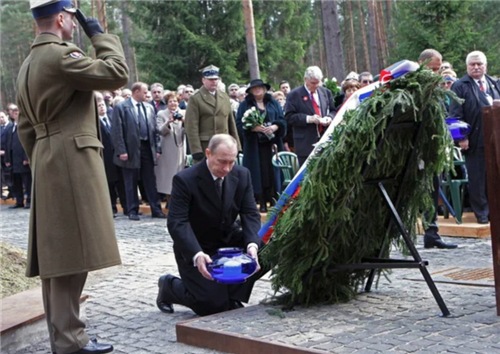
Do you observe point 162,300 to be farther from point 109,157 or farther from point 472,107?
point 109,157

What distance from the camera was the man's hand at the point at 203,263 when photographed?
5.62m

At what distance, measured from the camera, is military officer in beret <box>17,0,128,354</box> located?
5051mm

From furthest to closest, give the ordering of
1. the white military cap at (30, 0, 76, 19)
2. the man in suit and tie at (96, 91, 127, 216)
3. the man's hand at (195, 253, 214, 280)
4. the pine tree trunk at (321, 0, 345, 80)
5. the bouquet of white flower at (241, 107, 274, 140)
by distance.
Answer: the pine tree trunk at (321, 0, 345, 80) → the man in suit and tie at (96, 91, 127, 216) → the bouquet of white flower at (241, 107, 274, 140) → the man's hand at (195, 253, 214, 280) → the white military cap at (30, 0, 76, 19)

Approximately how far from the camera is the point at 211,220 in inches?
244

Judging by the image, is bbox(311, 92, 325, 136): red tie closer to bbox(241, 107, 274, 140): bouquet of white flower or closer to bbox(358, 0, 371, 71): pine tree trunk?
bbox(241, 107, 274, 140): bouquet of white flower

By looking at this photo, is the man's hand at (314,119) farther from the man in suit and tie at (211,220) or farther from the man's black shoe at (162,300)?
the man's black shoe at (162,300)

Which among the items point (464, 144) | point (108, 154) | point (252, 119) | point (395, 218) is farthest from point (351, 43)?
point (395, 218)

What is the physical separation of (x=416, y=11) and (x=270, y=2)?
9.27 m

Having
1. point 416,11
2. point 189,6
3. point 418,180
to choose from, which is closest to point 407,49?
point 416,11

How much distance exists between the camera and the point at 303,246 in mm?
5695

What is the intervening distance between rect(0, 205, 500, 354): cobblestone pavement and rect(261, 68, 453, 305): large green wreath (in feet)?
0.84

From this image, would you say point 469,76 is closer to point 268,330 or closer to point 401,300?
point 401,300

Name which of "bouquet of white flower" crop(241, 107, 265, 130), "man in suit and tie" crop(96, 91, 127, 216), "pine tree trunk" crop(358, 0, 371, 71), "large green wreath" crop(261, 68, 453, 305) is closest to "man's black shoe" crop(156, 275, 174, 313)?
"large green wreath" crop(261, 68, 453, 305)

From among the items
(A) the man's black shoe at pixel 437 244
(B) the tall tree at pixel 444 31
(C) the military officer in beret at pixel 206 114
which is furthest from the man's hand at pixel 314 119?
(B) the tall tree at pixel 444 31
